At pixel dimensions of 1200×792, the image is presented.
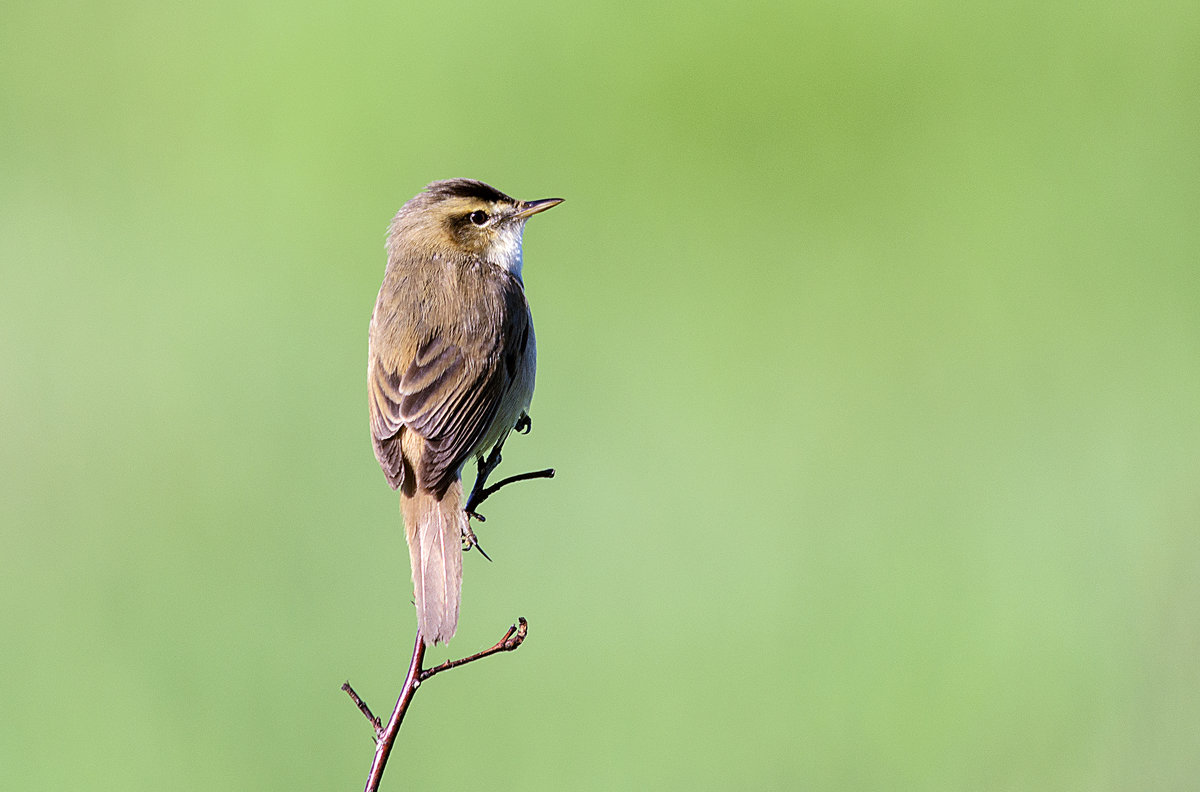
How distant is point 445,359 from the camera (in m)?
3.30

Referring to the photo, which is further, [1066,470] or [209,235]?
[209,235]

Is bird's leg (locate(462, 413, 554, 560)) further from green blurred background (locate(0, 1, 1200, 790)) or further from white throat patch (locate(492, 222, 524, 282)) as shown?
green blurred background (locate(0, 1, 1200, 790))

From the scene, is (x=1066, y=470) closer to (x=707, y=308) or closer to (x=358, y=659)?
(x=707, y=308)

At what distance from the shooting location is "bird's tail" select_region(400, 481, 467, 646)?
9.00 ft

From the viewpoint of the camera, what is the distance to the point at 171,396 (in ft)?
25.5

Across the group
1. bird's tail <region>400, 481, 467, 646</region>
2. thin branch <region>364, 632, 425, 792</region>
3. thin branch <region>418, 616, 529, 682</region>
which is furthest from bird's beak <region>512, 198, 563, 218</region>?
thin branch <region>364, 632, 425, 792</region>

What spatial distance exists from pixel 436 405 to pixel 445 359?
0.48 feet

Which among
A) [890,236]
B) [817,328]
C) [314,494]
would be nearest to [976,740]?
[314,494]

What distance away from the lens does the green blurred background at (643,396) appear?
17.5ft

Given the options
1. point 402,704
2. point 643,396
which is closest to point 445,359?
point 402,704

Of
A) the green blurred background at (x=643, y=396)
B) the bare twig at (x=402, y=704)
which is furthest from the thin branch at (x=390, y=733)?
the green blurred background at (x=643, y=396)

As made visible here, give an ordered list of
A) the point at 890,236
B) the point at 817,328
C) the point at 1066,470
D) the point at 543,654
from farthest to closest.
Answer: the point at 890,236, the point at 817,328, the point at 1066,470, the point at 543,654

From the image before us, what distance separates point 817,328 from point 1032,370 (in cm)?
127

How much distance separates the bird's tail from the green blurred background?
215 cm
